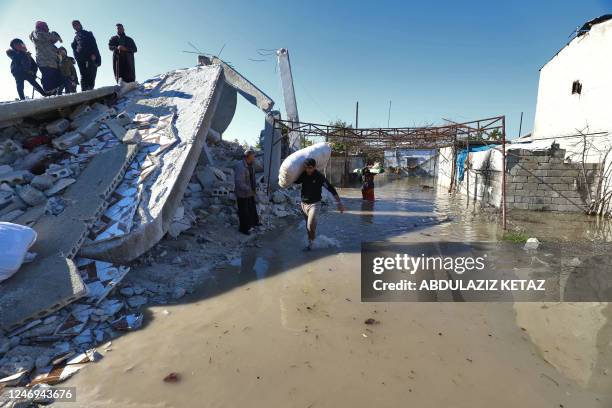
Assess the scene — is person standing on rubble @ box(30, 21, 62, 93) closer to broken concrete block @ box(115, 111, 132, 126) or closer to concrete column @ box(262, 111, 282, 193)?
broken concrete block @ box(115, 111, 132, 126)

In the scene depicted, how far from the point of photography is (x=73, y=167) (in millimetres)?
4812

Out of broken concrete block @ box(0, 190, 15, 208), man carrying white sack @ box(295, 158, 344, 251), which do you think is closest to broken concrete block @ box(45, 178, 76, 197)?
broken concrete block @ box(0, 190, 15, 208)

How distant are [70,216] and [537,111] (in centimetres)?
1612

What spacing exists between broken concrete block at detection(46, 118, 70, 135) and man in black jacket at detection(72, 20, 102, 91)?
2800mm

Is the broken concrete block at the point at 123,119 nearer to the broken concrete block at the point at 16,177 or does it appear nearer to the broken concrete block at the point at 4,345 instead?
the broken concrete block at the point at 16,177

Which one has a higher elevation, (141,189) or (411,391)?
(141,189)

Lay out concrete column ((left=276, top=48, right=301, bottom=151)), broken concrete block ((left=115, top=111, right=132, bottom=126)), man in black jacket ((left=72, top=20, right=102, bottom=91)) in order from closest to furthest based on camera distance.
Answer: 1. broken concrete block ((left=115, top=111, right=132, bottom=126))
2. man in black jacket ((left=72, top=20, right=102, bottom=91))
3. concrete column ((left=276, top=48, right=301, bottom=151))

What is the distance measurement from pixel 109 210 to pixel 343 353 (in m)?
3.69

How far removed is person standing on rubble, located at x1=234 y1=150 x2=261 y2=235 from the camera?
5699 millimetres

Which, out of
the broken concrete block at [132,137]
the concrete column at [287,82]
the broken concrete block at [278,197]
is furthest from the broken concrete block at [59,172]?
the concrete column at [287,82]

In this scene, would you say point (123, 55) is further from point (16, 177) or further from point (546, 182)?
point (546, 182)

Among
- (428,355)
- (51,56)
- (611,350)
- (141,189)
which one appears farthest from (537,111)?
(51,56)

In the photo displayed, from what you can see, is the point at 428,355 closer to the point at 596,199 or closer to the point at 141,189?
the point at 141,189

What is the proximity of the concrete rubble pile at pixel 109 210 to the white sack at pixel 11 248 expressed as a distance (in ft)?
0.62
